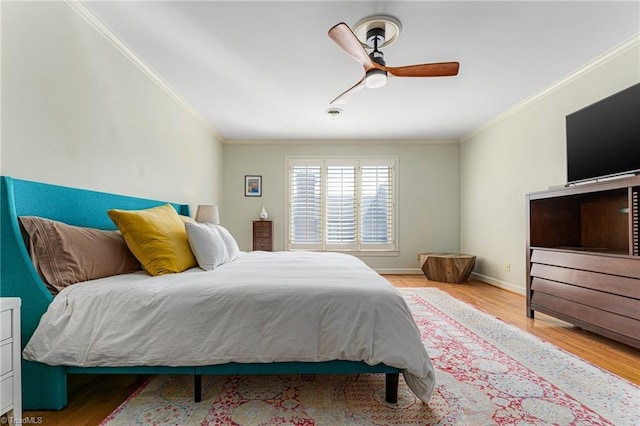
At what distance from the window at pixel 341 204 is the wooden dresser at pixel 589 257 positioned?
283 cm

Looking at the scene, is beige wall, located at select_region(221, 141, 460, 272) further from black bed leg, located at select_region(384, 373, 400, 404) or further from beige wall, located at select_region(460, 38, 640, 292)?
black bed leg, located at select_region(384, 373, 400, 404)

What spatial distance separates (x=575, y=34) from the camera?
8.42 feet

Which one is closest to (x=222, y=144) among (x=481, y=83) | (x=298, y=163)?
(x=298, y=163)

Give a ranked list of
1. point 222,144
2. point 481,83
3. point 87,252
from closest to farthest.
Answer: point 87,252 → point 481,83 → point 222,144

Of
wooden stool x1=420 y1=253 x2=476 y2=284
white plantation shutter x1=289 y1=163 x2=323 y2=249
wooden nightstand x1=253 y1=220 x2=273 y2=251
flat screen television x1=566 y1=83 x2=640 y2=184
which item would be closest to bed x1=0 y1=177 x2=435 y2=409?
flat screen television x1=566 y1=83 x2=640 y2=184

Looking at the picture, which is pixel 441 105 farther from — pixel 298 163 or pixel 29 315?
pixel 29 315

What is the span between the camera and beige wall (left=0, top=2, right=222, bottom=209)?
1.78 m

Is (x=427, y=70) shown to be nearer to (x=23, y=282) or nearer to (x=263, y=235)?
(x=23, y=282)

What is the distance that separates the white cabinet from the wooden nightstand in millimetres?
4172

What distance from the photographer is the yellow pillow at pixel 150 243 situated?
6.81ft

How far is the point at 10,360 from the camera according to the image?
1347 mm

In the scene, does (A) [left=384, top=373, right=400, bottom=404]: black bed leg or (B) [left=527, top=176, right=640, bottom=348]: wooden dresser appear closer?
(A) [left=384, top=373, right=400, bottom=404]: black bed leg

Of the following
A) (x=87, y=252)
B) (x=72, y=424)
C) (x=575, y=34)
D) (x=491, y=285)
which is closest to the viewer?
(x=72, y=424)

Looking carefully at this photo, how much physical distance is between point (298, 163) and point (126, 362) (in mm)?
4639
